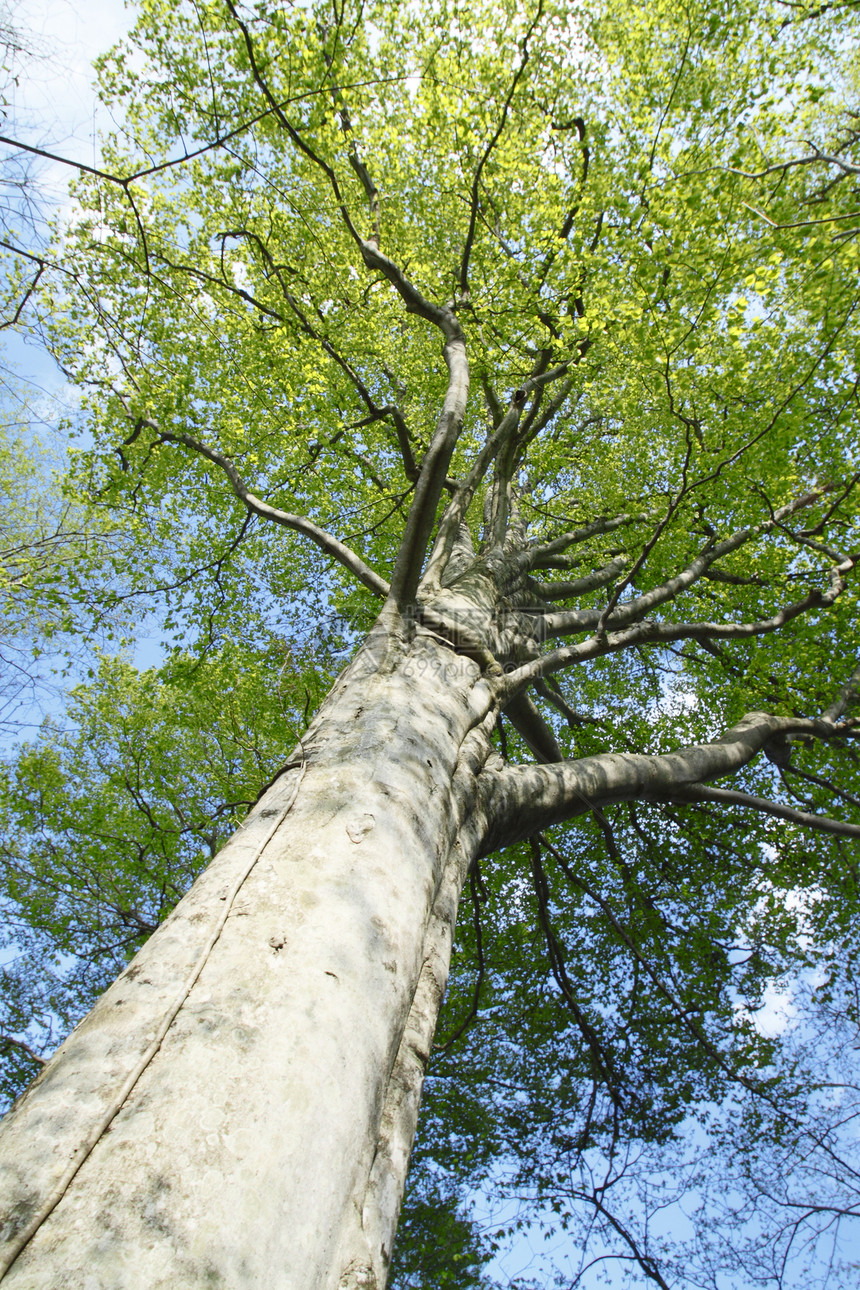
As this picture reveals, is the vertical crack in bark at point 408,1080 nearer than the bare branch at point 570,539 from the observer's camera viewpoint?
Yes

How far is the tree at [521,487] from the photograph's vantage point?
250 centimetres

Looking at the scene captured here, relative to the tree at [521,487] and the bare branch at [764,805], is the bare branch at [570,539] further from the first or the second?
the bare branch at [764,805]

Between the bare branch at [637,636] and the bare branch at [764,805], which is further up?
the bare branch at [637,636]

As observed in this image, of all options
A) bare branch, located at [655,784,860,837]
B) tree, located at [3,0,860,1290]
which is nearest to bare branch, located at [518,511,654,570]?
tree, located at [3,0,860,1290]

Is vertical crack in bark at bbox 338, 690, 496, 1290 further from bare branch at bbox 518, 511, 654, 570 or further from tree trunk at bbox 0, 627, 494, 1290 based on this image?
bare branch at bbox 518, 511, 654, 570

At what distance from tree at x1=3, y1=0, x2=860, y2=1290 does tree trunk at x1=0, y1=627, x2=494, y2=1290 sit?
0.07 ft

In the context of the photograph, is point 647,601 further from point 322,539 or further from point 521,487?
point 521,487

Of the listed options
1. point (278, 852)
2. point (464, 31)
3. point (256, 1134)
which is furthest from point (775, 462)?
point (256, 1134)

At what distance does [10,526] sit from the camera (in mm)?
6559

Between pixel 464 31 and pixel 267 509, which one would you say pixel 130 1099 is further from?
pixel 464 31

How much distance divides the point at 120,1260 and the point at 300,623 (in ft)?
24.0

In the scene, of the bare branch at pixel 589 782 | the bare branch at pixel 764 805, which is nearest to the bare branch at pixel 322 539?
the bare branch at pixel 589 782

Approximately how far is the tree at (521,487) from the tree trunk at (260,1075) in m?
0.02

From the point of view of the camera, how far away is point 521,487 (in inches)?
345
